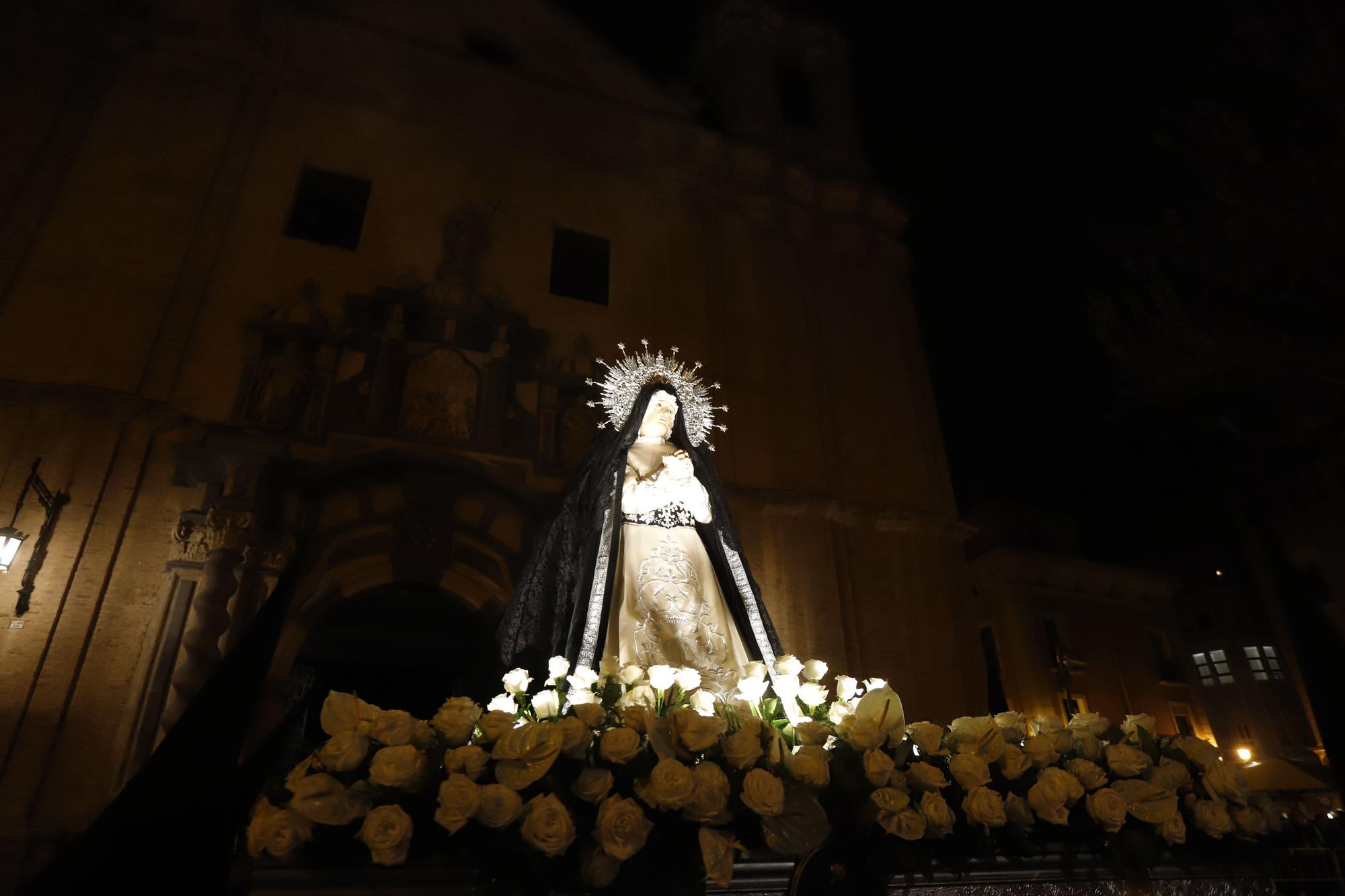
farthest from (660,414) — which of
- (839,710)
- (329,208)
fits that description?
(329,208)

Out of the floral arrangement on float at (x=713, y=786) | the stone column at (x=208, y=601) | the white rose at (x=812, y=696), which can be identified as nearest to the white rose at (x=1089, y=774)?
the floral arrangement on float at (x=713, y=786)

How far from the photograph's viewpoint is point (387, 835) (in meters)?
1.80

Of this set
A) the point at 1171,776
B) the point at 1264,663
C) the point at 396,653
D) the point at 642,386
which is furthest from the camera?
the point at 1264,663

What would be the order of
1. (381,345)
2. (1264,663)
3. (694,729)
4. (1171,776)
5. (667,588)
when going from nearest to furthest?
(694,729)
(1171,776)
(667,588)
(381,345)
(1264,663)

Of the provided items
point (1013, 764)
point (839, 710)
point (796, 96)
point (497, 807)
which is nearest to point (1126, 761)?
point (1013, 764)

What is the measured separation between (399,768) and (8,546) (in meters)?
5.73

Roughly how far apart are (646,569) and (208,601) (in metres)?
3.86

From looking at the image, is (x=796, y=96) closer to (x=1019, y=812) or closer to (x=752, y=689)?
(x=752, y=689)

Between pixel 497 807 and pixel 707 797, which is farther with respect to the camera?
pixel 707 797

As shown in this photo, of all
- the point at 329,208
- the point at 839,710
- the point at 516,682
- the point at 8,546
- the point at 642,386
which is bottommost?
the point at 839,710

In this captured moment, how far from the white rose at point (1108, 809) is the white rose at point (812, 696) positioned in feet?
2.85

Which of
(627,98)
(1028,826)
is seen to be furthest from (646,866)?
(627,98)

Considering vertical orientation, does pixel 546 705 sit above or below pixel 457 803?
above

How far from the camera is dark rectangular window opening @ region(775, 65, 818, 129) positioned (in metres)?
12.8
